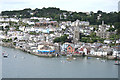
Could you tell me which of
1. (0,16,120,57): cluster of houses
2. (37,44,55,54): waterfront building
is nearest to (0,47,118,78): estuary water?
(37,44,55,54): waterfront building

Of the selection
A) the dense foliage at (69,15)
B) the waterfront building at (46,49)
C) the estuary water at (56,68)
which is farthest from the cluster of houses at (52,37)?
the estuary water at (56,68)

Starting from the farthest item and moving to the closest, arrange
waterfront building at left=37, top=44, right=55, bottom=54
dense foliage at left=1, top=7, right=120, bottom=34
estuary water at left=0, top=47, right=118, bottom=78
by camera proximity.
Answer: dense foliage at left=1, top=7, right=120, bottom=34 → waterfront building at left=37, top=44, right=55, bottom=54 → estuary water at left=0, top=47, right=118, bottom=78

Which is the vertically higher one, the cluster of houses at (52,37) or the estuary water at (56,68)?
the cluster of houses at (52,37)

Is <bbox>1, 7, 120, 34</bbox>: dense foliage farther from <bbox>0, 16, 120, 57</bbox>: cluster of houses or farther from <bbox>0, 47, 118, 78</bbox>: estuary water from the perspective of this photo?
<bbox>0, 47, 118, 78</bbox>: estuary water

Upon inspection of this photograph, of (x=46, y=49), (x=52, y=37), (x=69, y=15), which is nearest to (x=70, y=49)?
(x=46, y=49)

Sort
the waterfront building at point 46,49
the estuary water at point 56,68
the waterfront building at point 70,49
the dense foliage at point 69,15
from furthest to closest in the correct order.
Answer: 1. the dense foliage at point 69,15
2. the waterfront building at point 70,49
3. the waterfront building at point 46,49
4. the estuary water at point 56,68

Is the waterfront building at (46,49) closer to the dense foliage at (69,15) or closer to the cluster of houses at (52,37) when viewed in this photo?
the cluster of houses at (52,37)

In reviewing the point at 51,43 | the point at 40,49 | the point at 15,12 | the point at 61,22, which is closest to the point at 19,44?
the point at 51,43
